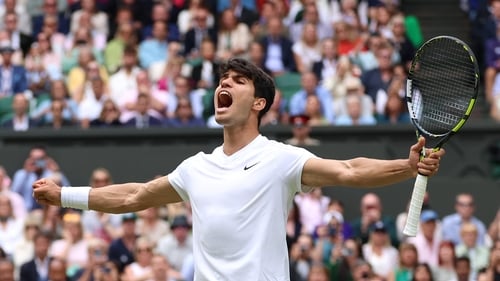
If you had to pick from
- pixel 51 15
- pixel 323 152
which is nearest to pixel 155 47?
pixel 51 15

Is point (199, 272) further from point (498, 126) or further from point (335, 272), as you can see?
point (498, 126)

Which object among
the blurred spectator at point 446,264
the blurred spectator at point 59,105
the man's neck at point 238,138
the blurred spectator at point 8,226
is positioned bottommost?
the blurred spectator at point 446,264

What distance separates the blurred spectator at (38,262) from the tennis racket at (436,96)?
607 centimetres

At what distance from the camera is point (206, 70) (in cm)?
1645

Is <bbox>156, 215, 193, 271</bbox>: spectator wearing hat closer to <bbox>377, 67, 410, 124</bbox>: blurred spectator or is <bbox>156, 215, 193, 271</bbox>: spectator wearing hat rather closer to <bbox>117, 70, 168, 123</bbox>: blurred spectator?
<bbox>117, 70, 168, 123</bbox>: blurred spectator

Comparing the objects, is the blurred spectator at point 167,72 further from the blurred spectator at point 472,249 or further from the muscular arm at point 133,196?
the muscular arm at point 133,196

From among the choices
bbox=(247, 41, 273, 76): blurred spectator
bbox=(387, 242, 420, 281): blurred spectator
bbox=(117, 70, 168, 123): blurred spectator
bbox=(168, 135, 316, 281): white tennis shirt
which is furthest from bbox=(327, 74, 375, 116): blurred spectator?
bbox=(168, 135, 316, 281): white tennis shirt

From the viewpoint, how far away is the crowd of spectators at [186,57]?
622 inches

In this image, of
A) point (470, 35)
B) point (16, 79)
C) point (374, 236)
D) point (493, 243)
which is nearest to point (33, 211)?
point (16, 79)

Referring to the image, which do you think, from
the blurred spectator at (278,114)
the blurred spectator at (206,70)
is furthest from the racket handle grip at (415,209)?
the blurred spectator at (206,70)

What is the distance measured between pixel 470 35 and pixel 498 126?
8.74 feet

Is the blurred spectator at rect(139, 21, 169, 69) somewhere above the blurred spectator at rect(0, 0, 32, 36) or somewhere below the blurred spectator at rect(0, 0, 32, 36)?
below

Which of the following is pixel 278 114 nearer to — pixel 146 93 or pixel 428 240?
pixel 146 93

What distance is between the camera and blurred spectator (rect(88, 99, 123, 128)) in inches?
624
